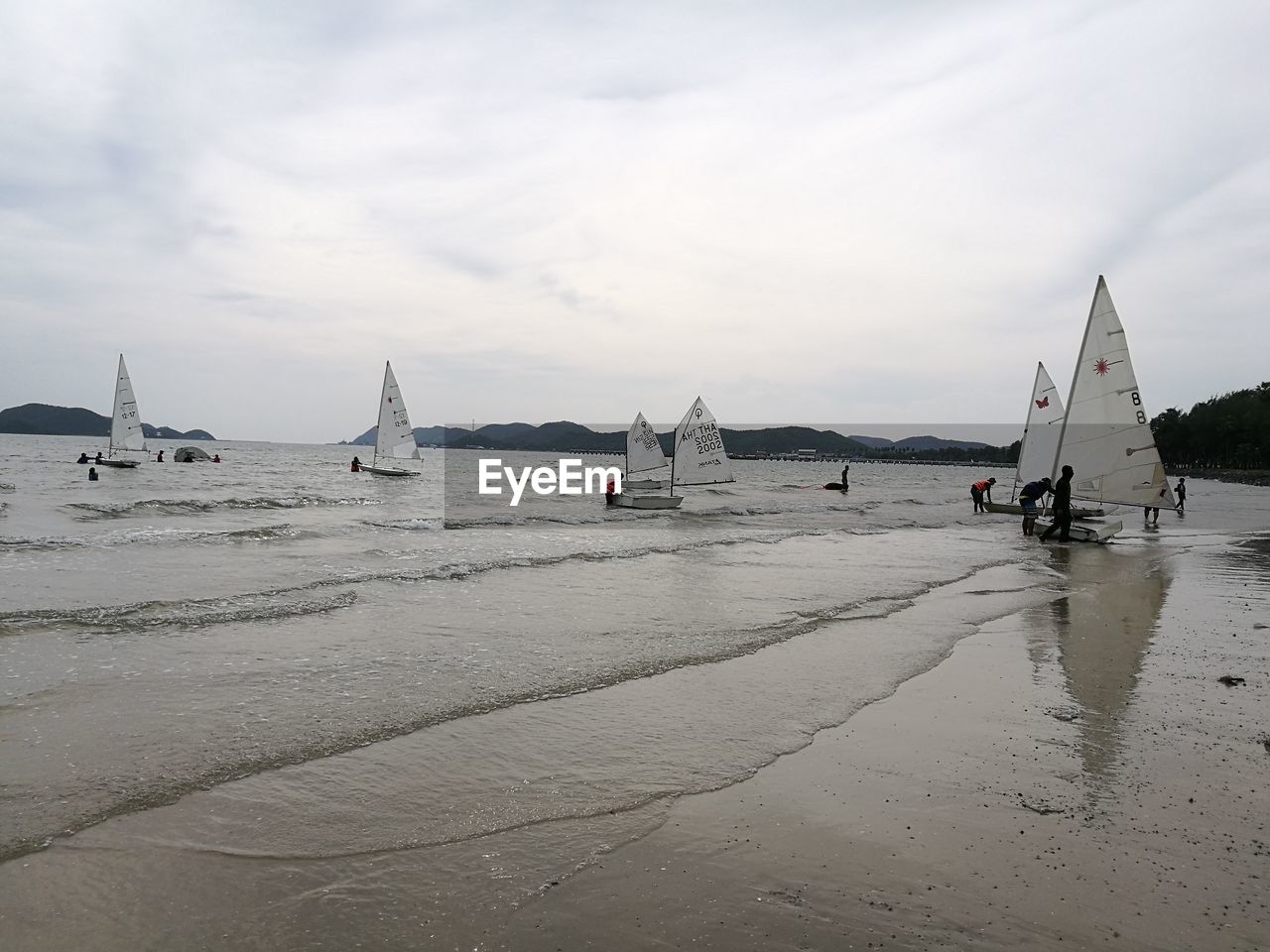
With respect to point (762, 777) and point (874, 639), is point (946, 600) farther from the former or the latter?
point (762, 777)

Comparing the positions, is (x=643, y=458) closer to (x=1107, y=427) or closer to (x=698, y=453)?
(x=698, y=453)

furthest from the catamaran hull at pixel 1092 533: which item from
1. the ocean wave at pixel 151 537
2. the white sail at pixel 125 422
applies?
the white sail at pixel 125 422

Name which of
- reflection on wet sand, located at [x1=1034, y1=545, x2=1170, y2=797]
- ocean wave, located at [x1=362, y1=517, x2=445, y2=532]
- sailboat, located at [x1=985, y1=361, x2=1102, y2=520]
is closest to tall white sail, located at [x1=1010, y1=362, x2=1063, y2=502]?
sailboat, located at [x1=985, y1=361, x2=1102, y2=520]

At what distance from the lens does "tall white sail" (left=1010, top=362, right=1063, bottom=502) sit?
32781mm

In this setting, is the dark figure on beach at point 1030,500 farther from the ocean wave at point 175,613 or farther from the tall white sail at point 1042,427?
the ocean wave at point 175,613

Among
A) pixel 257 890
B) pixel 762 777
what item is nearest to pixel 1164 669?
pixel 762 777

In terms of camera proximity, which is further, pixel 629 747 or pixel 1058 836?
pixel 629 747

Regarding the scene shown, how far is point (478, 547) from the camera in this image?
75.6ft

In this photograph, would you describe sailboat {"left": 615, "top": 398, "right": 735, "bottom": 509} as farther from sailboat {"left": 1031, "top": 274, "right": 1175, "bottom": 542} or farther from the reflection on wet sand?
the reflection on wet sand

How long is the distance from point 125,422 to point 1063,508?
6386 cm

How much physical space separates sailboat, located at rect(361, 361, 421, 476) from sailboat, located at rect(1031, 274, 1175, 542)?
4517 cm

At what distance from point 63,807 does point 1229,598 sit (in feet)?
56.0

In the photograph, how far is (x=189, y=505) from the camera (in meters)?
35.3

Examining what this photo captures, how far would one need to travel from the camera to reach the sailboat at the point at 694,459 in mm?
39625
